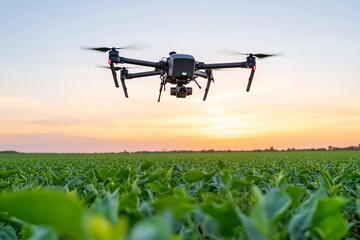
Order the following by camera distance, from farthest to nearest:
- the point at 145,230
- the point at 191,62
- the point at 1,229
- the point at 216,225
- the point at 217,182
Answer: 1. the point at 191,62
2. the point at 217,182
3. the point at 1,229
4. the point at 216,225
5. the point at 145,230

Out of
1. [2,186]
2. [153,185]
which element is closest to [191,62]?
[2,186]

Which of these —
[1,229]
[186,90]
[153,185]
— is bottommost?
[1,229]

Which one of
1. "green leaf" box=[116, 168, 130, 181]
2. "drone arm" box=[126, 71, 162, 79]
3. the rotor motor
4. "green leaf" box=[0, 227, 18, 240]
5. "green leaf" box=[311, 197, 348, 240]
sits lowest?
"green leaf" box=[0, 227, 18, 240]

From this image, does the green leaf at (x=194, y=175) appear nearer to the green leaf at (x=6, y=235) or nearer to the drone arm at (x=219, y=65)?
the green leaf at (x=6, y=235)

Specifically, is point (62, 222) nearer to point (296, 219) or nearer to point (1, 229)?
point (296, 219)

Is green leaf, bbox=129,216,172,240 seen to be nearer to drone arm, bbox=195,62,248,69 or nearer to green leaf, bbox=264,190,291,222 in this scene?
green leaf, bbox=264,190,291,222

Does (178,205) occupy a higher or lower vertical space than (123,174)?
lower

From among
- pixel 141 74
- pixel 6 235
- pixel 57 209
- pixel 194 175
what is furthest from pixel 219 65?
pixel 57 209

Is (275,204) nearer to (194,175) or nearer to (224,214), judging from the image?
(224,214)

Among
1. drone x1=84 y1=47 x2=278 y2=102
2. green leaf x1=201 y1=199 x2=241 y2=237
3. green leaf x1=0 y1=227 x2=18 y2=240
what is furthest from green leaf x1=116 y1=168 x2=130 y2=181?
drone x1=84 y1=47 x2=278 y2=102

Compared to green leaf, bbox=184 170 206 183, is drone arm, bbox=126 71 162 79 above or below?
above

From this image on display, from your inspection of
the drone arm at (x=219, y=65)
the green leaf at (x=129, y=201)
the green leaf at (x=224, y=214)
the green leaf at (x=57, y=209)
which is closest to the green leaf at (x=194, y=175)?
the green leaf at (x=129, y=201)
